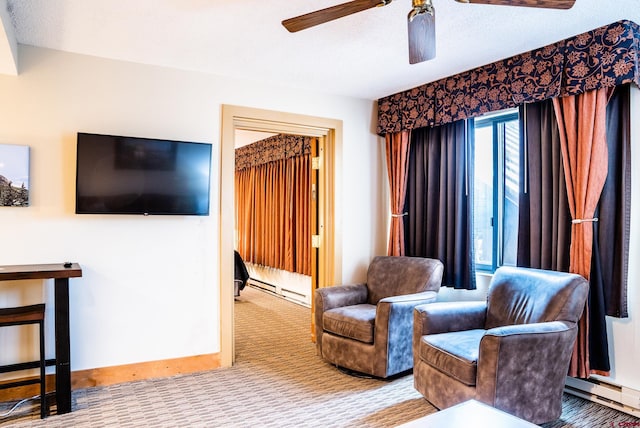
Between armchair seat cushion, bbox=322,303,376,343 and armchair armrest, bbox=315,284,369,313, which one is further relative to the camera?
armchair armrest, bbox=315,284,369,313

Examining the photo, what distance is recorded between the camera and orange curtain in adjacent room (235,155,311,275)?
19.8ft

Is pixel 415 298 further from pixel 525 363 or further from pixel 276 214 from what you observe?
pixel 276 214

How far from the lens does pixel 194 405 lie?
2.88 m

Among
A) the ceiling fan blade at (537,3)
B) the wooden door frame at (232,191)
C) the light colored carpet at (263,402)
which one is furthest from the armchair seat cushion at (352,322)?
the ceiling fan blade at (537,3)

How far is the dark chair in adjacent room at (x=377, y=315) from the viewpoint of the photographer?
10.6ft

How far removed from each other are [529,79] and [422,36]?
4.82 feet

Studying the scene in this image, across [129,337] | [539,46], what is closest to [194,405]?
[129,337]

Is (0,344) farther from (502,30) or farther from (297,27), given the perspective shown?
(502,30)

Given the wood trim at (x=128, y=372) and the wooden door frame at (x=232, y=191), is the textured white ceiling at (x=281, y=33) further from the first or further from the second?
the wood trim at (x=128, y=372)

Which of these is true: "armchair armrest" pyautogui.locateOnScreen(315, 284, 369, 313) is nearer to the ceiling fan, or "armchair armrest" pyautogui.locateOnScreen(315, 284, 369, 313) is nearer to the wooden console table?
the wooden console table

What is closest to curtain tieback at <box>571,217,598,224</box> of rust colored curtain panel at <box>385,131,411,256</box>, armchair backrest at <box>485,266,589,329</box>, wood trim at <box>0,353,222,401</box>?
armchair backrest at <box>485,266,589,329</box>

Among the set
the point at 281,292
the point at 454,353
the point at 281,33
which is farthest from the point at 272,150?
the point at 454,353

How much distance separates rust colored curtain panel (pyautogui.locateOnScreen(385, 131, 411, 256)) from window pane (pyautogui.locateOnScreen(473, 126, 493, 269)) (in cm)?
67

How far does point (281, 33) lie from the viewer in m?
2.80
